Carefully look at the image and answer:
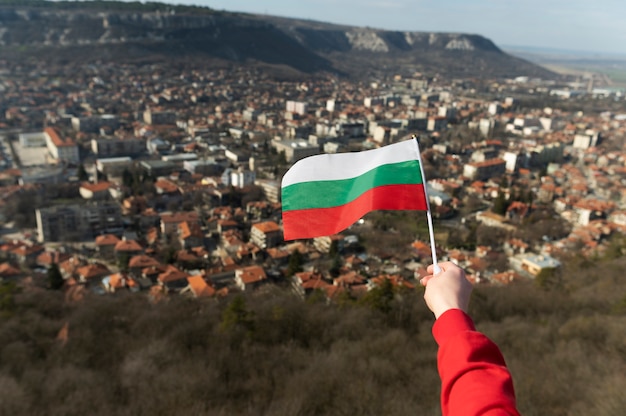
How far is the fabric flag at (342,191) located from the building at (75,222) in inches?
430

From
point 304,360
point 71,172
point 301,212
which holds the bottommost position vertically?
point 71,172

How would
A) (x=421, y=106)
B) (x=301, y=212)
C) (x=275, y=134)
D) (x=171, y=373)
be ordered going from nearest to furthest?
1. (x=301, y=212)
2. (x=171, y=373)
3. (x=275, y=134)
4. (x=421, y=106)

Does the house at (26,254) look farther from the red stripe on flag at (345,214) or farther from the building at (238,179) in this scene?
the red stripe on flag at (345,214)

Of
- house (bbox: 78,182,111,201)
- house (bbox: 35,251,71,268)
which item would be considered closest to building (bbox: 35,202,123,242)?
house (bbox: 35,251,71,268)

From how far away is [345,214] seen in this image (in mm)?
1430

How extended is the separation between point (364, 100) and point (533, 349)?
106ft

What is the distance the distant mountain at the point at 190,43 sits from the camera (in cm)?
3788

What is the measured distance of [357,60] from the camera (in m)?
60.3

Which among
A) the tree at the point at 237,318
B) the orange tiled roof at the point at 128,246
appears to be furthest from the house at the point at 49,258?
the tree at the point at 237,318

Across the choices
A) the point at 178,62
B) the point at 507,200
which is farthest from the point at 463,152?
the point at 178,62

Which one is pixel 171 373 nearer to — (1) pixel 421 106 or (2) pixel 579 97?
(1) pixel 421 106

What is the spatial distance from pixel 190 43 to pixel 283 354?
150 ft

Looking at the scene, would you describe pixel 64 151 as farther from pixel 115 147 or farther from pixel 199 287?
pixel 199 287

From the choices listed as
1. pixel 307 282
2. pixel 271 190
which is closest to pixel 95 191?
pixel 271 190
